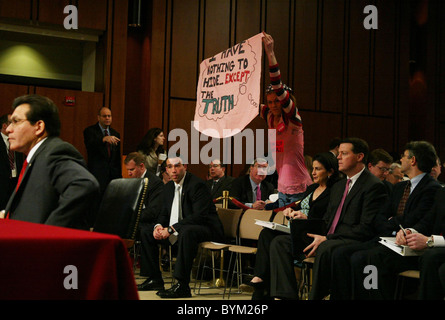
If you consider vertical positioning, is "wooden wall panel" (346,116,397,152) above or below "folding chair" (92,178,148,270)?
above

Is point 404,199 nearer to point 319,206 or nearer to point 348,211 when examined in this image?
point 348,211

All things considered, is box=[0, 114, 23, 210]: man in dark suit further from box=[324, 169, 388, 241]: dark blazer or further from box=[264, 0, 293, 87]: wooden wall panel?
A: box=[264, 0, 293, 87]: wooden wall panel

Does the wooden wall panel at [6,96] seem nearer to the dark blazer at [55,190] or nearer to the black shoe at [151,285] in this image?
the black shoe at [151,285]

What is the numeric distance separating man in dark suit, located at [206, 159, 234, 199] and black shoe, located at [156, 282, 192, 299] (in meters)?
2.28

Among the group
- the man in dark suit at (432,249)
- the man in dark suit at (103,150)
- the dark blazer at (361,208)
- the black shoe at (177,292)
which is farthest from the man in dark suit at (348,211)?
the man in dark suit at (103,150)

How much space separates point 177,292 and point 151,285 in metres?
0.49

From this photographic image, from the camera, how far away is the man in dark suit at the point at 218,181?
7.77 m

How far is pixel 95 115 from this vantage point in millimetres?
9391

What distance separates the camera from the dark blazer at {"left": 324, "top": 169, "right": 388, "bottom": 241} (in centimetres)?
435

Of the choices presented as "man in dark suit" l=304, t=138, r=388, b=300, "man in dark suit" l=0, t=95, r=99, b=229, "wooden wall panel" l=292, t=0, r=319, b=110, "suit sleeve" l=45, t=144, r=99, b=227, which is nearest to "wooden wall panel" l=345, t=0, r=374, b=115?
"wooden wall panel" l=292, t=0, r=319, b=110

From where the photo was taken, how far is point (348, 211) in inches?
177

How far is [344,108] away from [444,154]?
2750mm
